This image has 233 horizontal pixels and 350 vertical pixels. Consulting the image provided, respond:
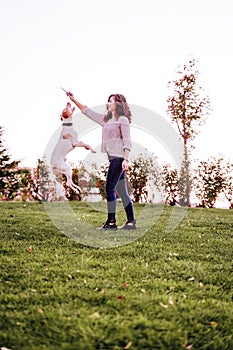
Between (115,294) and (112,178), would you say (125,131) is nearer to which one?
(112,178)

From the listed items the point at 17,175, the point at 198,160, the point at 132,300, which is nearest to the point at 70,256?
the point at 132,300

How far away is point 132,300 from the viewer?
3.49 meters

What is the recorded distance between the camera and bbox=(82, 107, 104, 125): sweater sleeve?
6.31 metres

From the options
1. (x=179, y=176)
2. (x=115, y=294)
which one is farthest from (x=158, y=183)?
(x=115, y=294)

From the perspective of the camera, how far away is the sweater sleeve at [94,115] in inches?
249

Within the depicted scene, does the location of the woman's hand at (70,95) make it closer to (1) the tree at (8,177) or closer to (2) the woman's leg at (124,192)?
(2) the woman's leg at (124,192)

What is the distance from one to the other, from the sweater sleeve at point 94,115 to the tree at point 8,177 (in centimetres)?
1269

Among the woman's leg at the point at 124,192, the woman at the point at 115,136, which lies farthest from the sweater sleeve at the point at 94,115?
the woman's leg at the point at 124,192

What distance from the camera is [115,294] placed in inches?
143

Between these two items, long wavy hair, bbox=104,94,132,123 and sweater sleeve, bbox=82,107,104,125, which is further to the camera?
sweater sleeve, bbox=82,107,104,125

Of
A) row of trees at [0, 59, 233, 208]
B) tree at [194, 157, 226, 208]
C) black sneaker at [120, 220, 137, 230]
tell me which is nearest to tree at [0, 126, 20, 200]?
row of trees at [0, 59, 233, 208]

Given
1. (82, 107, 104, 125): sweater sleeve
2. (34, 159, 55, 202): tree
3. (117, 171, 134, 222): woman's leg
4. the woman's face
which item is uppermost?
the woman's face

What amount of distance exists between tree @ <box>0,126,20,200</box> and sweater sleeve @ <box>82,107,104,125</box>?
41.6 feet

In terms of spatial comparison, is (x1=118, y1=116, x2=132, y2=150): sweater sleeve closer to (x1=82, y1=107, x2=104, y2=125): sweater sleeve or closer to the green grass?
A: (x1=82, y1=107, x2=104, y2=125): sweater sleeve
